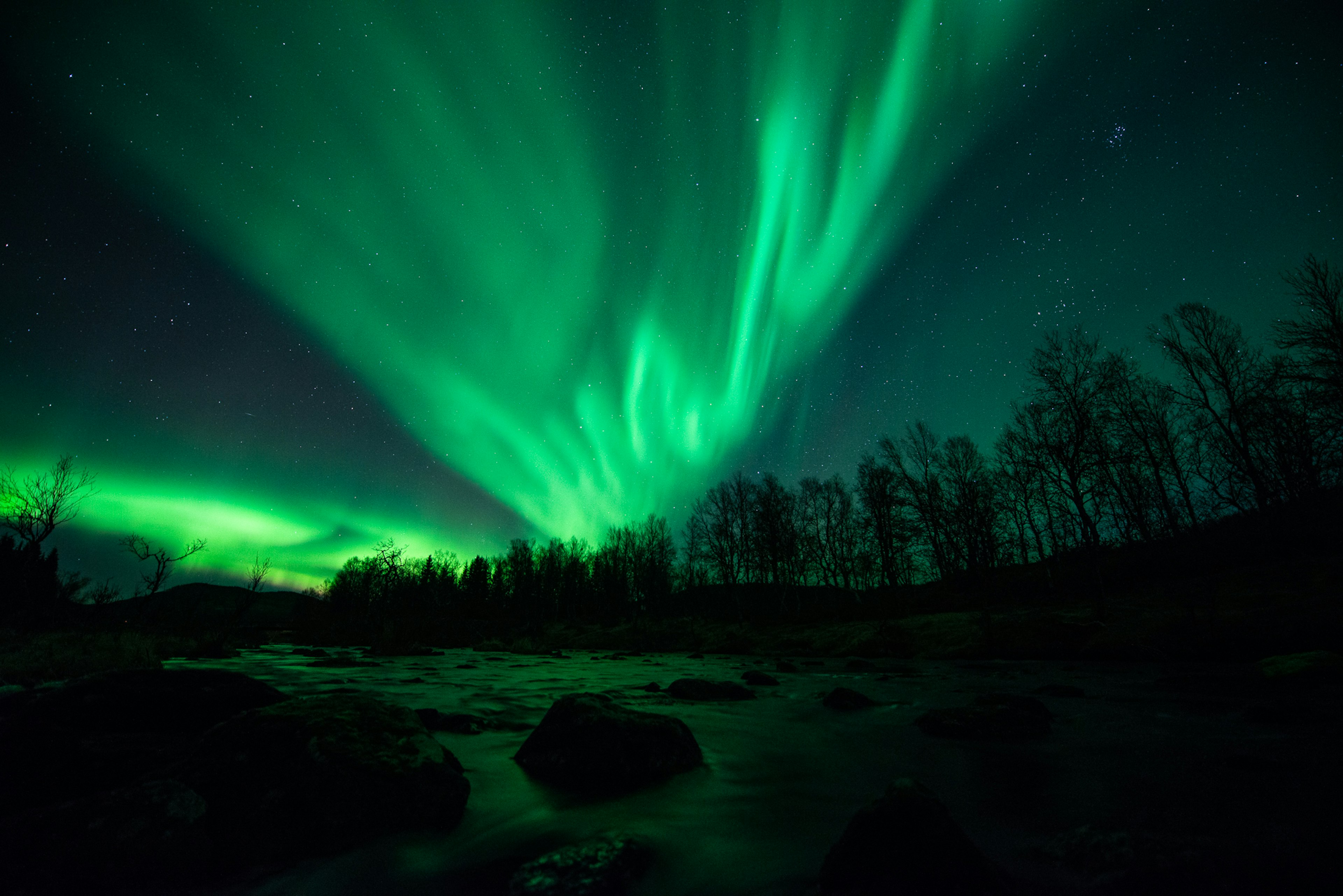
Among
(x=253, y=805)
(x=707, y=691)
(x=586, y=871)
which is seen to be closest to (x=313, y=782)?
(x=253, y=805)

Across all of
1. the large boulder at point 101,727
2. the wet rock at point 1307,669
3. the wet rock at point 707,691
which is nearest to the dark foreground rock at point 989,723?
the wet rock at point 707,691

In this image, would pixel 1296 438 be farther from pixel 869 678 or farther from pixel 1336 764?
pixel 1336 764

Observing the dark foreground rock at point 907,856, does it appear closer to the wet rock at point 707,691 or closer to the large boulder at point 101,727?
the large boulder at point 101,727

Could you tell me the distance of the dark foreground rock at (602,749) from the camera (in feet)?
18.0

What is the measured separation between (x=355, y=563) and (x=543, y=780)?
14374cm

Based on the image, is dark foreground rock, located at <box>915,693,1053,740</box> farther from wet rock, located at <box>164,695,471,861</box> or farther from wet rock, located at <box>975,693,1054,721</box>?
wet rock, located at <box>164,695,471,861</box>

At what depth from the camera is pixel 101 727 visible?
195 inches

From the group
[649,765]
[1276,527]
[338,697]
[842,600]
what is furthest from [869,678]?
[842,600]

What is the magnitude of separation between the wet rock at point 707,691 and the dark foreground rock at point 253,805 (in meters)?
8.25

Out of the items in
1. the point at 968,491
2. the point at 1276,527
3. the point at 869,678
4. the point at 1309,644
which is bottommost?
the point at 869,678

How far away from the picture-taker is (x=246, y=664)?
821 inches

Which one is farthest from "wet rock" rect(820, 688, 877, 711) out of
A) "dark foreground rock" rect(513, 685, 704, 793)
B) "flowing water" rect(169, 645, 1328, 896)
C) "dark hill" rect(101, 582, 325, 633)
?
"dark hill" rect(101, 582, 325, 633)

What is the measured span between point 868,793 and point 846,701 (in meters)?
5.77

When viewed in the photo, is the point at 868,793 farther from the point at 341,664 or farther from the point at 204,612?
the point at 204,612
